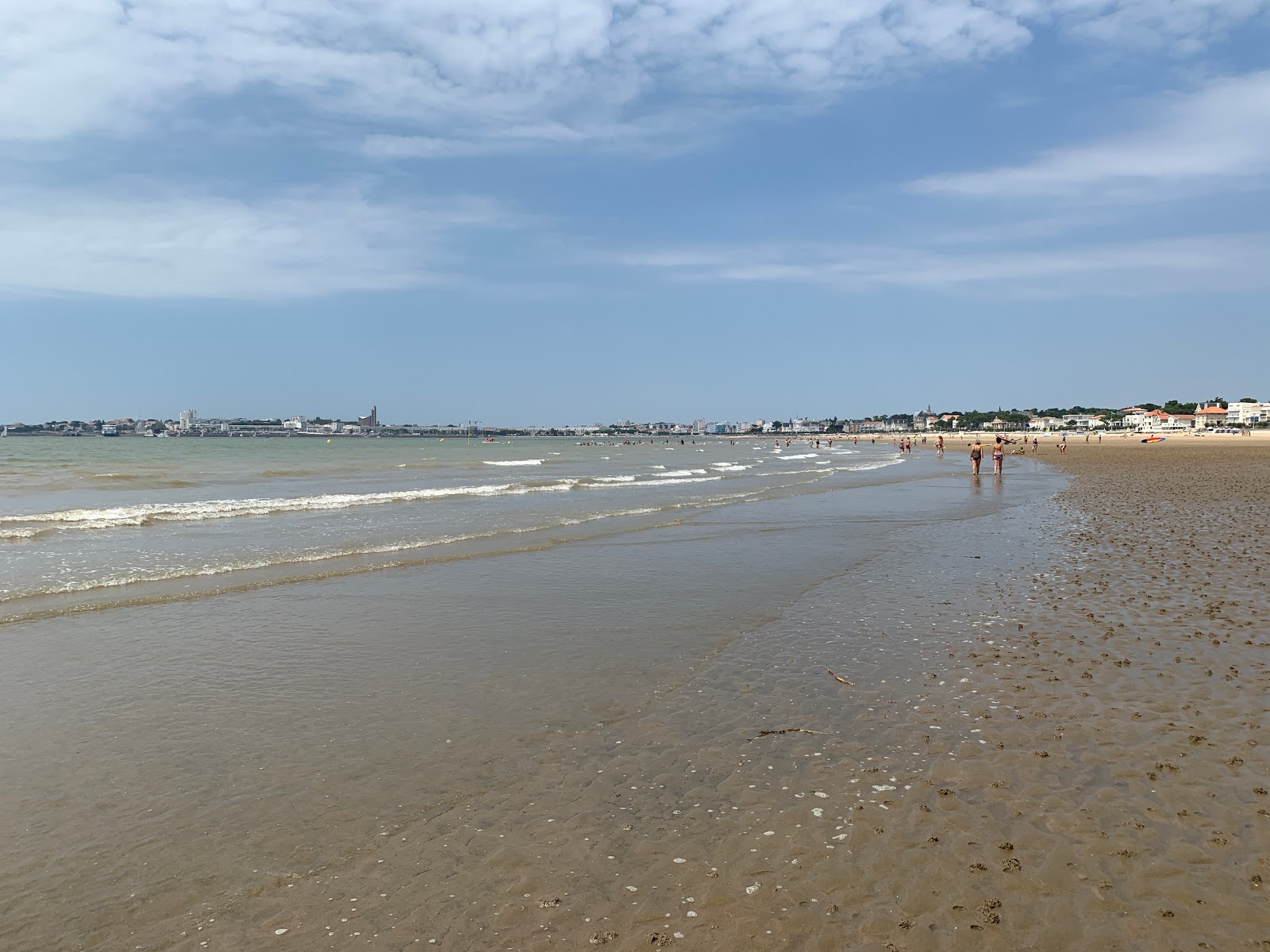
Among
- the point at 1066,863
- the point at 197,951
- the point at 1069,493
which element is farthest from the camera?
the point at 1069,493

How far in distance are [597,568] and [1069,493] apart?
75.5ft

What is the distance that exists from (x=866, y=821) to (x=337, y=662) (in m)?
5.83

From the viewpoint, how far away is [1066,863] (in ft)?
13.3

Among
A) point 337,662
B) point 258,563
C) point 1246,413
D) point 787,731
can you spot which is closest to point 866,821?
point 787,731

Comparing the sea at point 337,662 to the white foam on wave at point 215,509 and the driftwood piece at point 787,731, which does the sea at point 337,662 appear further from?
the white foam on wave at point 215,509

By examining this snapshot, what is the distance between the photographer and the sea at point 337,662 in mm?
4344

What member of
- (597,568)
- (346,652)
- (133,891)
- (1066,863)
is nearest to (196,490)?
(597,568)

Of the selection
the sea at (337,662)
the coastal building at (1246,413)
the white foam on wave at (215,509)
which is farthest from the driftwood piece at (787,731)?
the coastal building at (1246,413)

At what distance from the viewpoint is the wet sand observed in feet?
11.7

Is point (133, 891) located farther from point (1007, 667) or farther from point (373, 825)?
point (1007, 667)

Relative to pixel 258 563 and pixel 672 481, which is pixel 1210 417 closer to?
pixel 672 481

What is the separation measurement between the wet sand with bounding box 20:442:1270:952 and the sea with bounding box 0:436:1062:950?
0.14 m

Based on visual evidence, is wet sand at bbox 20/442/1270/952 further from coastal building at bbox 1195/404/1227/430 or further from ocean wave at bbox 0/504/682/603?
coastal building at bbox 1195/404/1227/430

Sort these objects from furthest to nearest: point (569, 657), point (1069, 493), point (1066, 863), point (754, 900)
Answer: point (1069, 493) < point (569, 657) < point (1066, 863) < point (754, 900)
